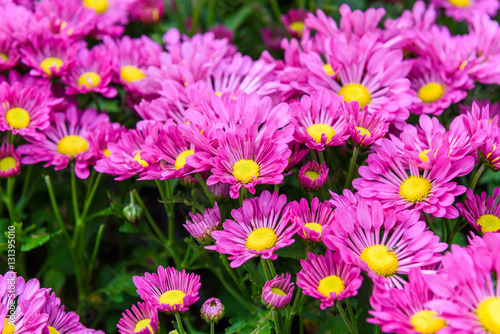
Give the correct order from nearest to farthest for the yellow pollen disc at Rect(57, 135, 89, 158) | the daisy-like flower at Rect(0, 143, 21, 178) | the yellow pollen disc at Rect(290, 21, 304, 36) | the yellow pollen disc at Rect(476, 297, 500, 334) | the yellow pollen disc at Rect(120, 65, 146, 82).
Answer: the yellow pollen disc at Rect(476, 297, 500, 334) < the daisy-like flower at Rect(0, 143, 21, 178) < the yellow pollen disc at Rect(57, 135, 89, 158) < the yellow pollen disc at Rect(120, 65, 146, 82) < the yellow pollen disc at Rect(290, 21, 304, 36)

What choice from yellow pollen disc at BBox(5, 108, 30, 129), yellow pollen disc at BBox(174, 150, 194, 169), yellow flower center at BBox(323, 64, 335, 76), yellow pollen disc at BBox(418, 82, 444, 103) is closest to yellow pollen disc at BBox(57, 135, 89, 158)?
yellow pollen disc at BBox(5, 108, 30, 129)

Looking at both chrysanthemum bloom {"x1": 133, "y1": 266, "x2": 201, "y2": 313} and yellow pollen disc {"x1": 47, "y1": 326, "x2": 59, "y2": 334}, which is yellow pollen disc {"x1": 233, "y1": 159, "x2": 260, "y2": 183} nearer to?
chrysanthemum bloom {"x1": 133, "y1": 266, "x2": 201, "y2": 313}

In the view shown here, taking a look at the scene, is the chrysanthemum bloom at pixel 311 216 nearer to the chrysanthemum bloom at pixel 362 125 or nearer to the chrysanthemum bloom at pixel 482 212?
the chrysanthemum bloom at pixel 362 125

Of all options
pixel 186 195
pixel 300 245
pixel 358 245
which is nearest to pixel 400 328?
pixel 358 245

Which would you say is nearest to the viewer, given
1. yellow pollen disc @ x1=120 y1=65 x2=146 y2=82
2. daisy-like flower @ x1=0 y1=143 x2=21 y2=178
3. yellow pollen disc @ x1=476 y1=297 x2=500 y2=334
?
yellow pollen disc @ x1=476 y1=297 x2=500 y2=334

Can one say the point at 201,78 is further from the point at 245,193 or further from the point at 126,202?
the point at 245,193

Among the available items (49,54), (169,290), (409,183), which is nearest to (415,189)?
(409,183)

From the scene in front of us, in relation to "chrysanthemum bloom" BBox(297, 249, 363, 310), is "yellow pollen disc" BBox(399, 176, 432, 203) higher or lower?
higher

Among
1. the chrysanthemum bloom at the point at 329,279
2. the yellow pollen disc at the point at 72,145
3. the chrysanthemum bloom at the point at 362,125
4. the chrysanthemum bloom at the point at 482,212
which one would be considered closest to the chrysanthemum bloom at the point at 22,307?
the yellow pollen disc at the point at 72,145
